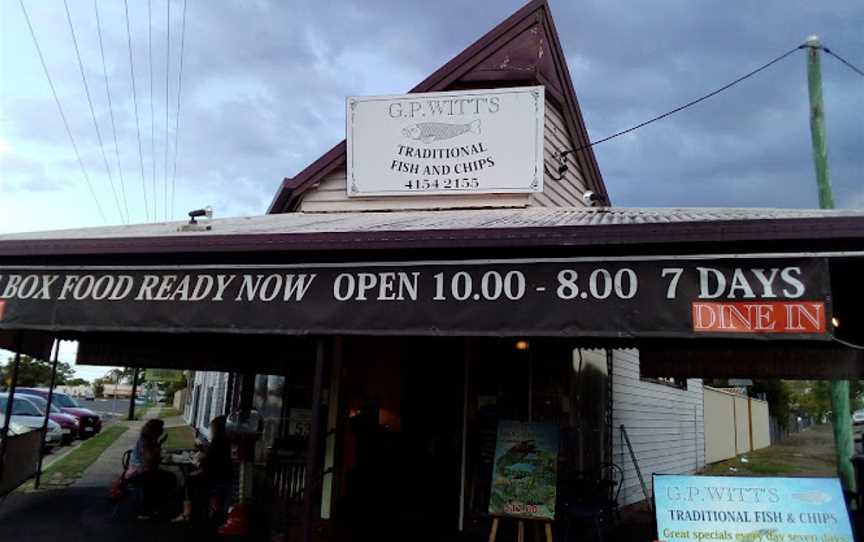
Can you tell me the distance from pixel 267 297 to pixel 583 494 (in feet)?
14.1

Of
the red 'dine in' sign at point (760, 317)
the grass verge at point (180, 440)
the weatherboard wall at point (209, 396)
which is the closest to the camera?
the red 'dine in' sign at point (760, 317)

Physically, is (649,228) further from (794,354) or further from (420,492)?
(420,492)

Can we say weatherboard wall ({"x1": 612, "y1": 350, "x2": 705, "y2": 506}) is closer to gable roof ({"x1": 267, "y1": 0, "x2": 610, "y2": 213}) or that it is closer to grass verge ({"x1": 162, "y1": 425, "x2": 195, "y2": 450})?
gable roof ({"x1": 267, "y1": 0, "x2": 610, "y2": 213})

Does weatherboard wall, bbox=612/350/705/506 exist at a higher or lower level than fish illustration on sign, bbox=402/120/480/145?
lower

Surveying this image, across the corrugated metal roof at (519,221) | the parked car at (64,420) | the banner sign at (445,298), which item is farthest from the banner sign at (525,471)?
the parked car at (64,420)

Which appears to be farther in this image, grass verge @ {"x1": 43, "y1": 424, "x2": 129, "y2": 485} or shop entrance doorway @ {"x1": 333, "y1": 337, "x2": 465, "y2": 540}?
grass verge @ {"x1": 43, "y1": 424, "x2": 129, "y2": 485}

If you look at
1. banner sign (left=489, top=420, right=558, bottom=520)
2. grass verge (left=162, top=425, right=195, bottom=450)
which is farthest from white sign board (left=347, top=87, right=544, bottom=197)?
grass verge (left=162, top=425, right=195, bottom=450)

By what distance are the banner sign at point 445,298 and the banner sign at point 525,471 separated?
2536 mm

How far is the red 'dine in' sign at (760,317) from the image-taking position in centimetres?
417

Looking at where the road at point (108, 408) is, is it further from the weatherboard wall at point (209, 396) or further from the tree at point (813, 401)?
the tree at point (813, 401)

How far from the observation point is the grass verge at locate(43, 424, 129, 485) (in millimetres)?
11351

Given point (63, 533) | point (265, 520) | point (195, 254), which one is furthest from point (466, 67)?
point (63, 533)

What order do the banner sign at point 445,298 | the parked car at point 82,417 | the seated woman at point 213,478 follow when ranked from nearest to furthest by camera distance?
the banner sign at point 445,298 < the seated woman at point 213,478 < the parked car at point 82,417

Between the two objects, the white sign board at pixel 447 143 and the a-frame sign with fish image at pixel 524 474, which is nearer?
the a-frame sign with fish image at pixel 524 474
